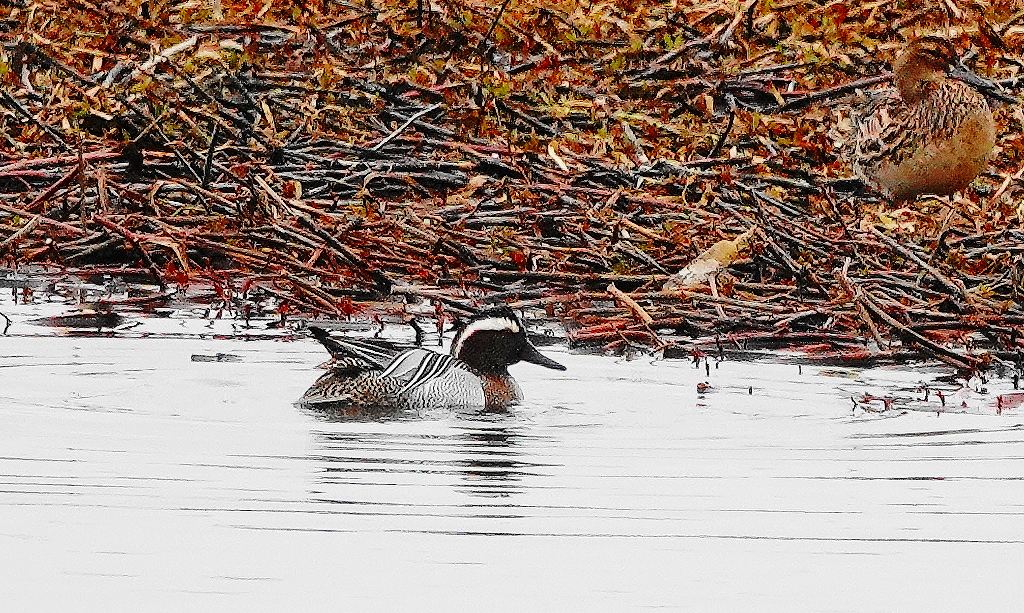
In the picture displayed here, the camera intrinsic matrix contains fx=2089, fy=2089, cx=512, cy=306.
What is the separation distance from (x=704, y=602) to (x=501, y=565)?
53 centimetres

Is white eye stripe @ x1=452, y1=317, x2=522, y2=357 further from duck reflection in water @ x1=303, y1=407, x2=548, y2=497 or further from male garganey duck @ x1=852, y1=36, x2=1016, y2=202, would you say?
male garganey duck @ x1=852, y1=36, x2=1016, y2=202

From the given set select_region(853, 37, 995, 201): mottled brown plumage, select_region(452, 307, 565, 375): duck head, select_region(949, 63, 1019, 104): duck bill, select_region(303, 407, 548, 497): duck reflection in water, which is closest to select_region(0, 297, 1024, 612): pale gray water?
select_region(303, 407, 548, 497): duck reflection in water

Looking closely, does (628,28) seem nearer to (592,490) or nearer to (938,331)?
(938,331)

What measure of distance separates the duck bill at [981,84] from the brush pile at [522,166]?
0.28 ft

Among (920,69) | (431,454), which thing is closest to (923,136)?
(920,69)

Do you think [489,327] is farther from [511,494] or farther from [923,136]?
[923,136]

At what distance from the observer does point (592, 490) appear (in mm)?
5469

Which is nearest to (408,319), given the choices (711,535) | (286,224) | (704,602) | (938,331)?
(286,224)

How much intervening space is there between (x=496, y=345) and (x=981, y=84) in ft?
16.5

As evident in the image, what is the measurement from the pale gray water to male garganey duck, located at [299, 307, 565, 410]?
0.34ft

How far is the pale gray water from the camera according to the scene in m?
4.49

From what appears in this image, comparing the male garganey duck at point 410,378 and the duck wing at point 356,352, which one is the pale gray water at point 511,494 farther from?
the duck wing at point 356,352

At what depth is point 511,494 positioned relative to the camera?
5.41 m

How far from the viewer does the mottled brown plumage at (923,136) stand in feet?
31.7
